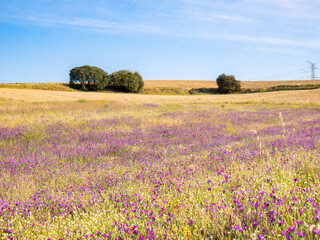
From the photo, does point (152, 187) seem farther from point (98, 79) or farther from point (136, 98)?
point (98, 79)

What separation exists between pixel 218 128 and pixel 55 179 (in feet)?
26.5

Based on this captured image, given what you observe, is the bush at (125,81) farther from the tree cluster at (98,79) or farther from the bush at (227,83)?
the bush at (227,83)

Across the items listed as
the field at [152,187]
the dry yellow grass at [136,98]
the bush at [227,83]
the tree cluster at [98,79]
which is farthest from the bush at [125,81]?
the field at [152,187]

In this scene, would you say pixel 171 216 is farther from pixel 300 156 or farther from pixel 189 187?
pixel 300 156

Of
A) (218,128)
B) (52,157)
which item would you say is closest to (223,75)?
(218,128)

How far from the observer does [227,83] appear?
252 feet

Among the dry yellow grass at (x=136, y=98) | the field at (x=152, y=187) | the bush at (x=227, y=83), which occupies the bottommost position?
the field at (x=152, y=187)

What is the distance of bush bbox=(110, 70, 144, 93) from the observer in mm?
73088

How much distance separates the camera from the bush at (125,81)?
7309 centimetres

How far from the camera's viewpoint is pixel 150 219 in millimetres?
2840

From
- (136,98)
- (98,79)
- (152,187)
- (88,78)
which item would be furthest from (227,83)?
(152,187)

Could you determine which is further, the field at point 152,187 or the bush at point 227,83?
the bush at point 227,83

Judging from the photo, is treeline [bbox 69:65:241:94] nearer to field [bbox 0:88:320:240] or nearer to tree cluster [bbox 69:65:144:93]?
tree cluster [bbox 69:65:144:93]

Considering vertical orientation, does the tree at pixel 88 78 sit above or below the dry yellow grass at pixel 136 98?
above
